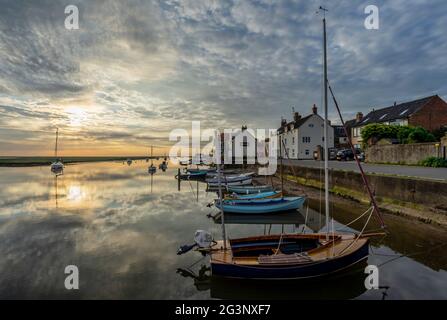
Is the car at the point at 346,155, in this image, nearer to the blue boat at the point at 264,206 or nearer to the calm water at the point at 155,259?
the calm water at the point at 155,259

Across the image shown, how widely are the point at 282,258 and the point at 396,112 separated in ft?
179

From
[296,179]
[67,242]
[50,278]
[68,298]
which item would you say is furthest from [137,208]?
[296,179]

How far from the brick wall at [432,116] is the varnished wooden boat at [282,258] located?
46.4 metres

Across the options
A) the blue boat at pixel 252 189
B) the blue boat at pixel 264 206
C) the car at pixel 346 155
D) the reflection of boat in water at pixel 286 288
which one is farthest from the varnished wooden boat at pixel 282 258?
the car at pixel 346 155

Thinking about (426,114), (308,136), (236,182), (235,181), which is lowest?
(236,182)

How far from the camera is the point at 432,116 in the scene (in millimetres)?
45969

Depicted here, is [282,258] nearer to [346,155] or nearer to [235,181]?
[235,181]

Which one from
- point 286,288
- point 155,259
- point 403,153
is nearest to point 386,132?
point 403,153

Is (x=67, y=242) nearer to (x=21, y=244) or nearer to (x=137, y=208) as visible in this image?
(x=21, y=244)

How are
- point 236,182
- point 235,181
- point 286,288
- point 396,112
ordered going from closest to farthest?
1. point 286,288
2. point 236,182
3. point 235,181
4. point 396,112

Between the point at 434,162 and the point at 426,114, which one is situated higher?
the point at 426,114

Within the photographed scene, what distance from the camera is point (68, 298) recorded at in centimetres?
817

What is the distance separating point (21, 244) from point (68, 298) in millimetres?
7157

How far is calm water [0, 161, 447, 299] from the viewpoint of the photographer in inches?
337
